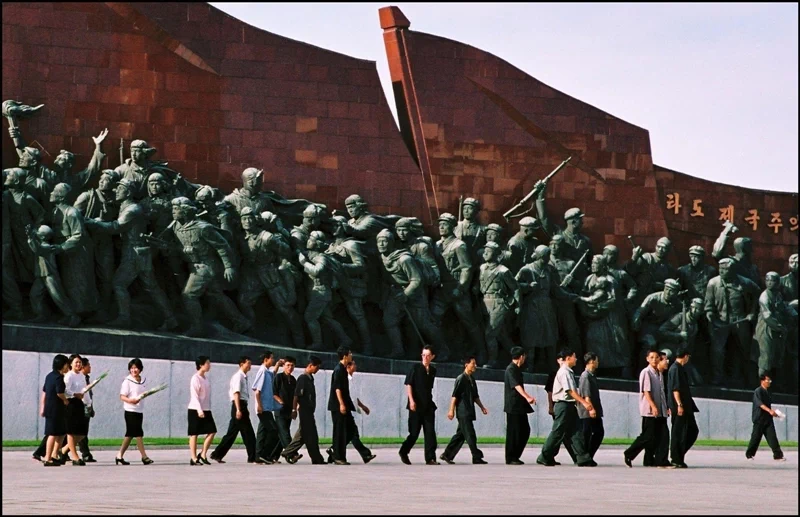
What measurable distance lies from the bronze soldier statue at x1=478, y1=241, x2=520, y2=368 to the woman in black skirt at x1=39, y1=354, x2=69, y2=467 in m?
7.14

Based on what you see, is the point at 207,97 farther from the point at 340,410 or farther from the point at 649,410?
the point at 649,410

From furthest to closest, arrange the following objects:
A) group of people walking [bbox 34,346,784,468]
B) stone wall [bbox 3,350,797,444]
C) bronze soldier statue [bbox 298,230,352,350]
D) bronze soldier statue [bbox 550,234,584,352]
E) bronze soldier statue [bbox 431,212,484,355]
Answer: bronze soldier statue [bbox 550,234,584,352], bronze soldier statue [bbox 431,212,484,355], bronze soldier statue [bbox 298,230,352,350], stone wall [bbox 3,350,797,444], group of people walking [bbox 34,346,784,468]

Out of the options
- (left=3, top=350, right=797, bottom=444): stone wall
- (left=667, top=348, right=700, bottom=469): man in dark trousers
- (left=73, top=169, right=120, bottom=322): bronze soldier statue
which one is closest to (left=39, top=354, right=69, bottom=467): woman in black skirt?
(left=3, top=350, right=797, bottom=444): stone wall

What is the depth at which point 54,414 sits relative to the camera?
1211 centimetres

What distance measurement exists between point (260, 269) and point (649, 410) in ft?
20.7

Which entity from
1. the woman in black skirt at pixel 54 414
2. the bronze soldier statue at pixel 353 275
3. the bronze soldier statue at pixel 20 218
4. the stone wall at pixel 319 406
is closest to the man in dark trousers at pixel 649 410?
the woman in black skirt at pixel 54 414

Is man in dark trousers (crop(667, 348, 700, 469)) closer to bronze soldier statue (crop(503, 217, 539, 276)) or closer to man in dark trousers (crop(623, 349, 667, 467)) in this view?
man in dark trousers (crop(623, 349, 667, 467))

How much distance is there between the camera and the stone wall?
634 inches

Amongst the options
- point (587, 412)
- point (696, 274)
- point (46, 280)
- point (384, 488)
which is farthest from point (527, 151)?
point (384, 488)

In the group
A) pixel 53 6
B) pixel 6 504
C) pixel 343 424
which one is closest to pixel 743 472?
pixel 343 424

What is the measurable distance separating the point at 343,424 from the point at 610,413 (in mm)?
7046

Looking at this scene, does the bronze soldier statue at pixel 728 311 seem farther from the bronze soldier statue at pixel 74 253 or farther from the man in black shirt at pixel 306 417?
the man in black shirt at pixel 306 417

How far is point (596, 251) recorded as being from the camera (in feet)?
65.6

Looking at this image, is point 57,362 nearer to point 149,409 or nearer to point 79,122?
point 149,409
